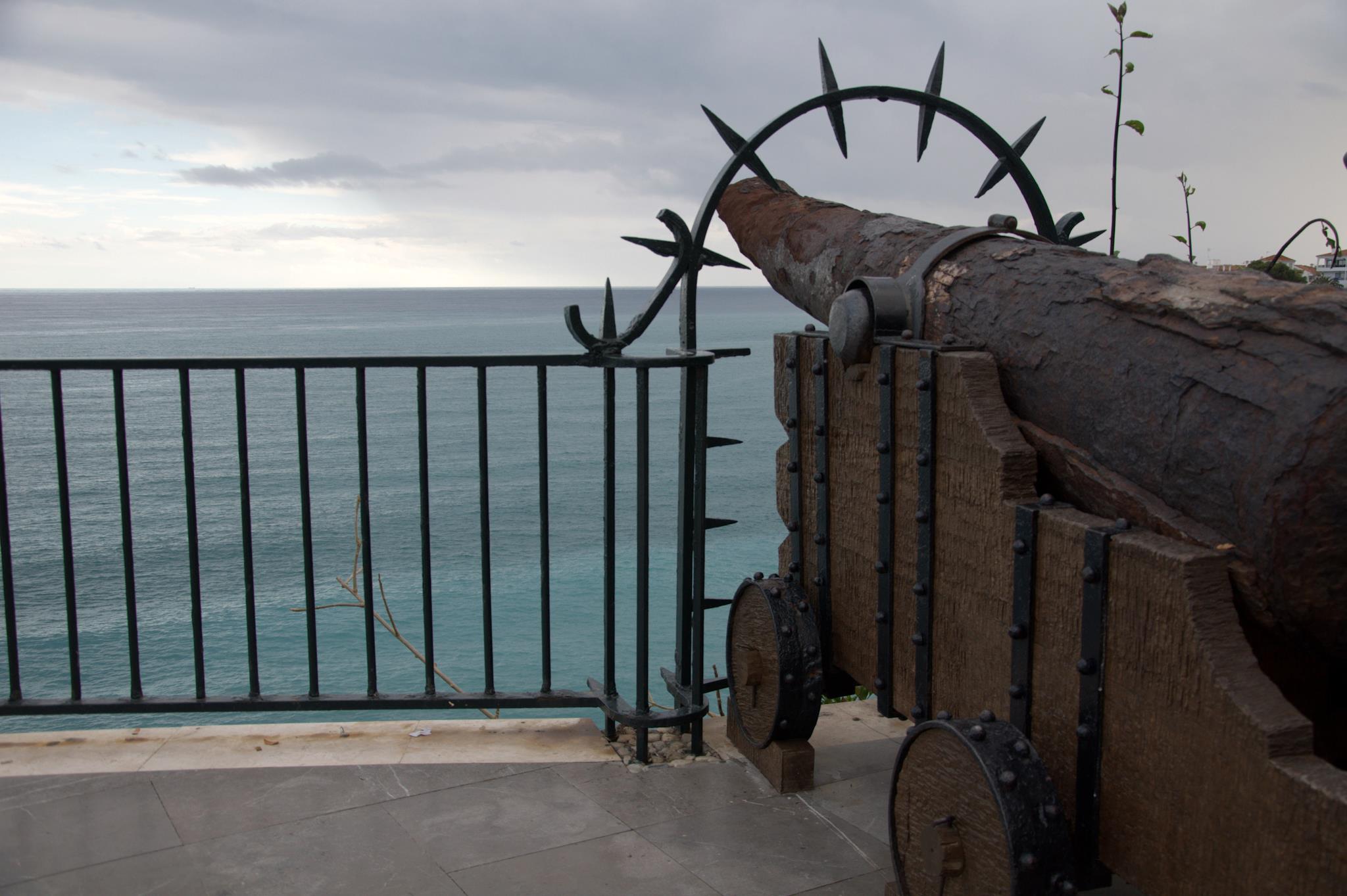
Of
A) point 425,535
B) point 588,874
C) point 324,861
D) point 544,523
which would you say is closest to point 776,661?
point 588,874

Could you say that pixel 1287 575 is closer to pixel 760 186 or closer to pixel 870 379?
pixel 870 379

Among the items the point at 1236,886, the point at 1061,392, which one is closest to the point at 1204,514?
the point at 1061,392

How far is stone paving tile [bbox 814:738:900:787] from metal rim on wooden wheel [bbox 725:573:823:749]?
240 millimetres

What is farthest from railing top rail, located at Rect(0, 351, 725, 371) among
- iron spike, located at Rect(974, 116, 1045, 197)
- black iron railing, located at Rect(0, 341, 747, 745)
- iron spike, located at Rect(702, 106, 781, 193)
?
iron spike, located at Rect(974, 116, 1045, 197)

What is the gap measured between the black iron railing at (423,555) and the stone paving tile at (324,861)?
47 centimetres

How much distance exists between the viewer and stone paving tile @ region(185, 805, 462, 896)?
2.72 metres

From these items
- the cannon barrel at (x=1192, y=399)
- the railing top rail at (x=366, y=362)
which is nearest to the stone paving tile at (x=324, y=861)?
the railing top rail at (x=366, y=362)

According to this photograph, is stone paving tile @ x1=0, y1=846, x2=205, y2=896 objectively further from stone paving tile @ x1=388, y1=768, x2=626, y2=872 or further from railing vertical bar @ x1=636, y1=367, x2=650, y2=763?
railing vertical bar @ x1=636, y1=367, x2=650, y2=763

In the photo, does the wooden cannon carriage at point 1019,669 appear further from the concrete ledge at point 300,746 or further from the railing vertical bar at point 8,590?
the railing vertical bar at point 8,590

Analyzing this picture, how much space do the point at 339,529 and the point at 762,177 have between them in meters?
24.0

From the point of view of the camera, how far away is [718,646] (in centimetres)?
1536

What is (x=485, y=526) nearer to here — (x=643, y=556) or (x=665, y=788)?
(x=643, y=556)

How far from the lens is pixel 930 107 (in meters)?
3.59

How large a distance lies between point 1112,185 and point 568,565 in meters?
15.8
